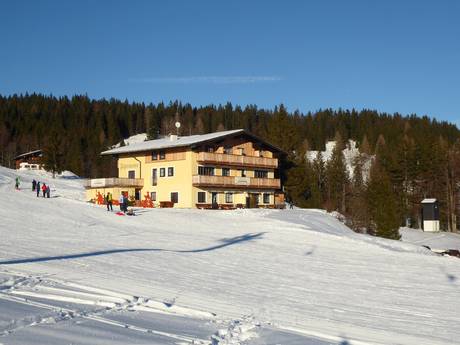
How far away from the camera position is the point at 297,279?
17.1 m

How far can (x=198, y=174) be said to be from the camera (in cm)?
5038

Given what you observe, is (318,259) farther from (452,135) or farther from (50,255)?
(452,135)

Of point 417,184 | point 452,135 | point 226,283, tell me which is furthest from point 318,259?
Result: point 452,135

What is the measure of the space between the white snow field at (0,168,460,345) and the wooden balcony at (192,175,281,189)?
17.2 m

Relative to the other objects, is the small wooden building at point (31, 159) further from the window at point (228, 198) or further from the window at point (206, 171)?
the window at point (228, 198)

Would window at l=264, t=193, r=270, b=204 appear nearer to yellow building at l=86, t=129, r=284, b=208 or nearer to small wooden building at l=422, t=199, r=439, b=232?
yellow building at l=86, t=129, r=284, b=208

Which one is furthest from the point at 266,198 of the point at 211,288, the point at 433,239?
the point at 211,288

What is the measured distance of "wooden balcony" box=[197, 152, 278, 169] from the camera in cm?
5069

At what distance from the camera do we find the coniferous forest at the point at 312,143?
220 ft

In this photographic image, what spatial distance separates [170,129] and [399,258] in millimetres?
112562

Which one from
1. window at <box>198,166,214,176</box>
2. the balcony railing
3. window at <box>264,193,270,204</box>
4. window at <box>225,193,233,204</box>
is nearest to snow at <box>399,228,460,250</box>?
window at <box>264,193,270,204</box>

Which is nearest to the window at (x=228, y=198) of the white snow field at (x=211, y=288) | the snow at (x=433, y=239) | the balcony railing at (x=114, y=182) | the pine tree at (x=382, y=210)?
the balcony railing at (x=114, y=182)

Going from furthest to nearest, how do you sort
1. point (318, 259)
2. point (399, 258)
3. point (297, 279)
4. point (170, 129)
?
1. point (170, 129)
2. point (399, 258)
3. point (318, 259)
4. point (297, 279)

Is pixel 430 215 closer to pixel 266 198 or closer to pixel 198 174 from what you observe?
pixel 266 198
